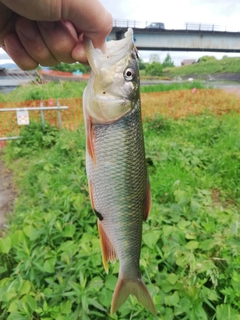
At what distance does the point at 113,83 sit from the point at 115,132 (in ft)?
0.73

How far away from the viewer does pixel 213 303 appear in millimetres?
2076

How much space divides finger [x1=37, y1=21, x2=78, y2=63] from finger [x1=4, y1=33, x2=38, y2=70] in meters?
0.20

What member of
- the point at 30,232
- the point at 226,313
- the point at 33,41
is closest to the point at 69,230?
the point at 30,232

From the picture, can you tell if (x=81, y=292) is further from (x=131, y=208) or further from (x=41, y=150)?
(x=41, y=150)

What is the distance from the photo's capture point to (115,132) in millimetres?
1315

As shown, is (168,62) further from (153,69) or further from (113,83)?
Answer: (113,83)

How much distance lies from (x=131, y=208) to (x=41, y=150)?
5447mm

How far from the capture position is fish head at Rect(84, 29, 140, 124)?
1291mm

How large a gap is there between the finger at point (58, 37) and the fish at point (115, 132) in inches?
4.9

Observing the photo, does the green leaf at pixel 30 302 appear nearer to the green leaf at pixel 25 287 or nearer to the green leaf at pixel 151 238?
the green leaf at pixel 25 287

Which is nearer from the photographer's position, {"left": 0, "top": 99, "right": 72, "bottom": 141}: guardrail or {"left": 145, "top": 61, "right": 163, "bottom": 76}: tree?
{"left": 0, "top": 99, "right": 72, "bottom": 141}: guardrail

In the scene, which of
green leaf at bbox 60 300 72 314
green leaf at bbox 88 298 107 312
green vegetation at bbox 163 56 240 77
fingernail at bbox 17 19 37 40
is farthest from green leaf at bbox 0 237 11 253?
green vegetation at bbox 163 56 240 77

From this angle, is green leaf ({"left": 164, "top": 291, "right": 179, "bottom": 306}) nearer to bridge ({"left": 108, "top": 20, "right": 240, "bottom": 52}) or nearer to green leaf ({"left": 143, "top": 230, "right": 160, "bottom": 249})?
green leaf ({"left": 143, "top": 230, "right": 160, "bottom": 249})

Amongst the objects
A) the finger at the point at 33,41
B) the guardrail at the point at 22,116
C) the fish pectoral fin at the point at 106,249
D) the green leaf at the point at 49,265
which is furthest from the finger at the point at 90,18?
the guardrail at the point at 22,116
